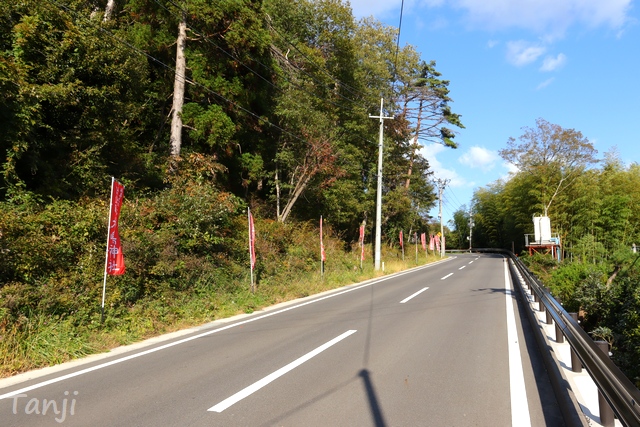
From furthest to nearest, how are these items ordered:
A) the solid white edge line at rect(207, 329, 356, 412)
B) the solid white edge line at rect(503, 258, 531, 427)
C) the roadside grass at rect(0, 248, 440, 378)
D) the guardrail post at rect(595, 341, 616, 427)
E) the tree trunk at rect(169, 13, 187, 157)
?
the tree trunk at rect(169, 13, 187, 157) → the roadside grass at rect(0, 248, 440, 378) → the solid white edge line at rect(207, 329, 356, 412) → the solid white edge line at rect(503, 258, 531, 427) → the guardrail post at rect(595, 341, 616, 427)

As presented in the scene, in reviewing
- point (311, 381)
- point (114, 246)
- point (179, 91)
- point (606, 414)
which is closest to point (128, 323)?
point (114, 246)

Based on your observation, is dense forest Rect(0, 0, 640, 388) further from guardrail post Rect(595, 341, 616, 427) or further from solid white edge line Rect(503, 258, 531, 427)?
guardrail post Rect(595, 341, 616, 427)

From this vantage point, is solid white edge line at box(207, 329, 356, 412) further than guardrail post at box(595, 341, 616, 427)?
Yes

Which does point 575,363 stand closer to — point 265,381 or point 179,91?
point 265,381

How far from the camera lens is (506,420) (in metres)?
4.25

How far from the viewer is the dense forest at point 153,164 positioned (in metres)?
8.44

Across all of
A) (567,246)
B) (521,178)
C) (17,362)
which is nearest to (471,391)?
(17,362)

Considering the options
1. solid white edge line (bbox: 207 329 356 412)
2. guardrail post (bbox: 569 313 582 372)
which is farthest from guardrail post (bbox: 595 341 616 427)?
solid white edge line (bbox: 207 329 356 412)

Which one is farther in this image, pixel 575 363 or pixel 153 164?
pixel 153 164

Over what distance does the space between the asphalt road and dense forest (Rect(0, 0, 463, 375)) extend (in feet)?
5.60

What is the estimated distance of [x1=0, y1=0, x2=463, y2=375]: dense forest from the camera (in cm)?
844

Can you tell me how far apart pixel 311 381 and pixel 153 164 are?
13.1m

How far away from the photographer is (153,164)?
1606 centimetres

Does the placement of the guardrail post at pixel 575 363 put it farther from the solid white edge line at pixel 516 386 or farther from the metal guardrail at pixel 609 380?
the solid white edge line at pixel 516 386
